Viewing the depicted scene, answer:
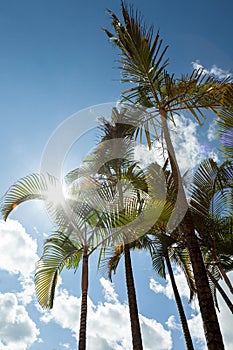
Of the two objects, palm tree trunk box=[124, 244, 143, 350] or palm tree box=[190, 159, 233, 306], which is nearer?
palm tree box=[190, 159, 233, 306]

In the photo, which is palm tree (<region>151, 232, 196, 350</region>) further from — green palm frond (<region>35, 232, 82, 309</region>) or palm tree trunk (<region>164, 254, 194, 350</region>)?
green palm frond (<region>35, 232, 82, 309</region>)

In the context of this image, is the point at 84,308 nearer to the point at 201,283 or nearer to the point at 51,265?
the point at 51,265

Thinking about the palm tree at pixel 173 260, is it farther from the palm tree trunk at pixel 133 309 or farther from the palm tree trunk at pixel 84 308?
the palm tree trunk at pixel 84 308

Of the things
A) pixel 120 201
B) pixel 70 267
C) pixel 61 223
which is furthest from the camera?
pixel 70 267

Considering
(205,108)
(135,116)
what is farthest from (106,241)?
(205,108)

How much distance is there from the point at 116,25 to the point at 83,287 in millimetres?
5400

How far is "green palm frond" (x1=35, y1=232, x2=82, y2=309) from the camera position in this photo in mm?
7172

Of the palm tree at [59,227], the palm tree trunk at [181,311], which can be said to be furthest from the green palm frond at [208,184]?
the palm tree trunk at [181,311]

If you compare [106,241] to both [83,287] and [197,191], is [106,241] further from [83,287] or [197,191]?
[197,191]

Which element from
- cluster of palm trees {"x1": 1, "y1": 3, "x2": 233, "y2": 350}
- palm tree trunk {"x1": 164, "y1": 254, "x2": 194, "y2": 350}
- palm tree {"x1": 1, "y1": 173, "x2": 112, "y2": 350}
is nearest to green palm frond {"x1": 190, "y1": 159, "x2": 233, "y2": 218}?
cluster of palm trees {"x1": 1, "y1": 3, "x2": 233, "y2": 350}

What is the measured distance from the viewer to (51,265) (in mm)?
7270

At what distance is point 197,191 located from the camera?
6.70 m

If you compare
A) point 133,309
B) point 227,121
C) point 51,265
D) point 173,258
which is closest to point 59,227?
point 51,265

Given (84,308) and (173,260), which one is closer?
(84,308)
